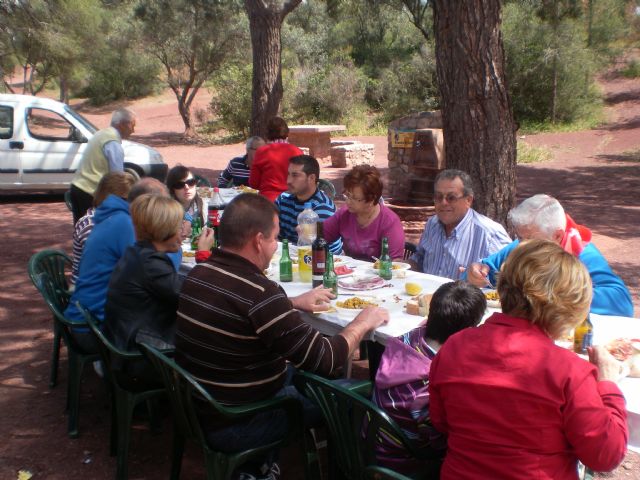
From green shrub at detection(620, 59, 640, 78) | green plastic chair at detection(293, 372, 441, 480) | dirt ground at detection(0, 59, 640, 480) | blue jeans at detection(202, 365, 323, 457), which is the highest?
green shrub at detection(620, 59, 640, 78)

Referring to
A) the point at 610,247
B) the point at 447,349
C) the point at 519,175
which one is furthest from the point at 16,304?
the point at 519,175

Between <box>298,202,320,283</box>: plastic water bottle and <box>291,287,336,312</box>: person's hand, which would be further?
<box>298,202,320,283</box>: plastic water bottle

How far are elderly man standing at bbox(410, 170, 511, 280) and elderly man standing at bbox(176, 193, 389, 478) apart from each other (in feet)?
4.88

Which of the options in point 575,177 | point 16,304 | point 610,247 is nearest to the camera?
point 16,304

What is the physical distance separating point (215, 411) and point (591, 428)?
1358mm

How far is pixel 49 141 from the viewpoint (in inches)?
426

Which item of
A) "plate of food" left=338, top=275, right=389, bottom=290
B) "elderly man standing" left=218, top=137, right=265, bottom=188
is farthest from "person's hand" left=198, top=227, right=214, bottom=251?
"elderly man standing" left=218, top=137, right=265, bottom=188

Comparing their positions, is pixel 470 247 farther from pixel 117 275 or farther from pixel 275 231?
pixel 117 275

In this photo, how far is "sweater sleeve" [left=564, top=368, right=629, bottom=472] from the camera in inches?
64.3

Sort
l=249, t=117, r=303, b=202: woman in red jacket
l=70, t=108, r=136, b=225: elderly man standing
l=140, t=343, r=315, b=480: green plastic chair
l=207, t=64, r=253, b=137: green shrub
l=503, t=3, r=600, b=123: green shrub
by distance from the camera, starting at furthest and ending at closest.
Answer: l=207, t=64, r=253, b=137: green shrub, l=503, t=3, r=600, b=123: green shrub, l=70, t=108, r=136, b=225: elderly man standing, l=249, t=117, r=303, b=202: woman in red jacket, l=140, t=343, r=315, b=480: green plastic chair

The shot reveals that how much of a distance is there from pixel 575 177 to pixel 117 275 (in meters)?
13.0

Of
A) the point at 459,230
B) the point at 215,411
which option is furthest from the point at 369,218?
the point at 215,411

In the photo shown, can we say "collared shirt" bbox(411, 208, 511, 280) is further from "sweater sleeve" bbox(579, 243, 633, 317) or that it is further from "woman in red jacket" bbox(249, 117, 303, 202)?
"woman in red jacket" bbox(249, 117, 303, 202)

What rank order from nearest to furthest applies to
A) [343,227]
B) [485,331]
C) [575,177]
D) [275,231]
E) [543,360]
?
[543,360] < [485,331] < [275,231] < [343,227] < [575,177]
